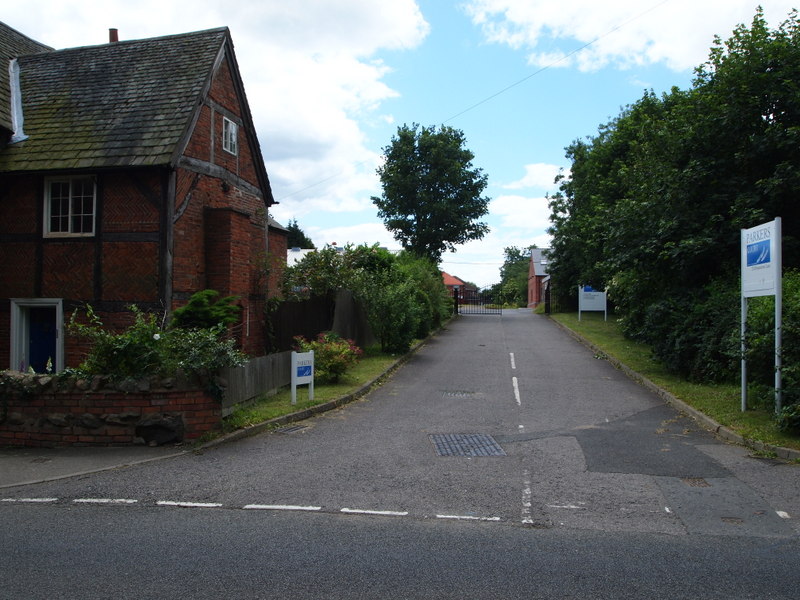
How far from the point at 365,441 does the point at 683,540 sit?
493 cm

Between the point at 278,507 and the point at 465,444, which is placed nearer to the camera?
the point at 278,507

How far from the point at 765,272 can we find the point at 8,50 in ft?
65.9

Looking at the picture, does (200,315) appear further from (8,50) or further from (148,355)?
(8,50)

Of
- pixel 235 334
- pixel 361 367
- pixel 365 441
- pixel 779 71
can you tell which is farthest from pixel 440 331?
pixel 365 441

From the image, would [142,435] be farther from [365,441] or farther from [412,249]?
[412,249]

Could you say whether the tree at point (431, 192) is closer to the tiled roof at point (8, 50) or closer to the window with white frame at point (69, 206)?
the tiled roof at point (8, 50)

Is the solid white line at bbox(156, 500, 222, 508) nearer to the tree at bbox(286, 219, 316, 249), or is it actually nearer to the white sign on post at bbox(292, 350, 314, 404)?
the white sign on post at bbox(292, 350, 314, 404)

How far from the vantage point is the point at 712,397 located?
1234 cm

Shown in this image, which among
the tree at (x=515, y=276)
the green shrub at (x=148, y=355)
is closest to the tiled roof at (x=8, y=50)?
the green shrub at (x=148, y=355)

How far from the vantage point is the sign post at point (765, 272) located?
966 cm

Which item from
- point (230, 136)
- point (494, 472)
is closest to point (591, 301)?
point (230, 136)

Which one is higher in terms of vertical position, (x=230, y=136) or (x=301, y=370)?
(x=230, y=136)

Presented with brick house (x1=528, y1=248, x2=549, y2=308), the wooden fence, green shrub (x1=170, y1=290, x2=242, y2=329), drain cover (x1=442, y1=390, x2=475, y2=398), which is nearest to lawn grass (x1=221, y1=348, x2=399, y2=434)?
the wooden fence

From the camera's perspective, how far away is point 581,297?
34031 millimetres
